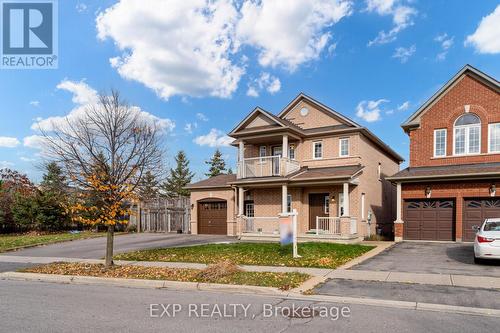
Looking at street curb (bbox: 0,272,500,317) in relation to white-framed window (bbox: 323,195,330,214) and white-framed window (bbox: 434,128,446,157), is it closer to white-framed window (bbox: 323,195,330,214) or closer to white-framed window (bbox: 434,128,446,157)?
white-framed window (bbox: 323,195,330,214)

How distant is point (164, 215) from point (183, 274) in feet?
56.4

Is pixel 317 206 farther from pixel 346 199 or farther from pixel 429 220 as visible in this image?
pixel 429 220

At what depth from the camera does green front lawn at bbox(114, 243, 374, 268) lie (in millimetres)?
12703

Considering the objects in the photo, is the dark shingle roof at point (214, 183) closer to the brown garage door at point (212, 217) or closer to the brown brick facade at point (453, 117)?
the brown garage door at point (212, 217)

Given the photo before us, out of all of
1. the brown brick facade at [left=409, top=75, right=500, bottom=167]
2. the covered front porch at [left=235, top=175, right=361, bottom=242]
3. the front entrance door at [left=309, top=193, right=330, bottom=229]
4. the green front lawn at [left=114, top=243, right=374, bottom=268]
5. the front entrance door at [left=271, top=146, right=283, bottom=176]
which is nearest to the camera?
the green front lawn at [left=114, top=243, right=374, bottom=268]

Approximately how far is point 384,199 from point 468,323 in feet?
67.6

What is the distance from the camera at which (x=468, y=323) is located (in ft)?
20.7

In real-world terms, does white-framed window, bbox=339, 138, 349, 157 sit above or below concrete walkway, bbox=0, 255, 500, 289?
above

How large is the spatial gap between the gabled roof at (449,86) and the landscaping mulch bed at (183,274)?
555 inches

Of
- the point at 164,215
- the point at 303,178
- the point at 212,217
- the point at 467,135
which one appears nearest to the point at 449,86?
the point at 467,135

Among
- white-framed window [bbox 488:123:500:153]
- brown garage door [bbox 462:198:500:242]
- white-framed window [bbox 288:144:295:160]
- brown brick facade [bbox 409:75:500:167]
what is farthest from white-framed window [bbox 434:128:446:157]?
white-framed window [bbox 288:144:295:160]

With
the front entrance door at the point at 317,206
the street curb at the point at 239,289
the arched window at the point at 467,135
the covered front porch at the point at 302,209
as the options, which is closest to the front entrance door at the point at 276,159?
the covered front porch at the point at 302,209

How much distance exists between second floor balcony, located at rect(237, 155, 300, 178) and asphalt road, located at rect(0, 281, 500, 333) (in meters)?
13.5

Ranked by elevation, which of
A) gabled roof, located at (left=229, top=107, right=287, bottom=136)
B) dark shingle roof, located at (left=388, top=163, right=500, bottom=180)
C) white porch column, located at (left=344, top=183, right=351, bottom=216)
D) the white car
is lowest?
the white car
